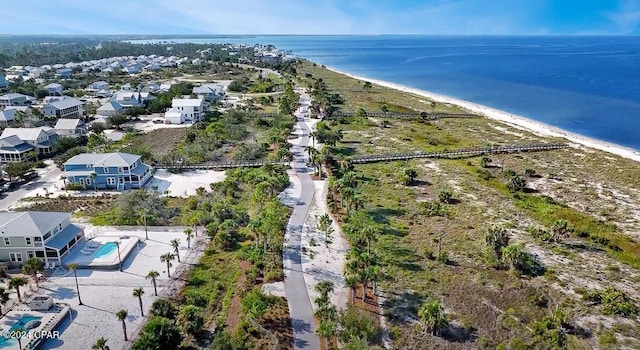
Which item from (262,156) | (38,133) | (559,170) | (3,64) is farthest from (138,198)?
(3,64)

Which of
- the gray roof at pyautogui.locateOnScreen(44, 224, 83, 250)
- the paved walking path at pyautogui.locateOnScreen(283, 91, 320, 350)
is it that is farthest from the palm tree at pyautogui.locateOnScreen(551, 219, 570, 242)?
the gray roof at pyautogui.locateOnScreen(44, 224, 83, 250)

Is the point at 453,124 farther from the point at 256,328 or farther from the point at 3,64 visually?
the point at 3,64

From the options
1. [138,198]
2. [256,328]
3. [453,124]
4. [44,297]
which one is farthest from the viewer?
[453,124]

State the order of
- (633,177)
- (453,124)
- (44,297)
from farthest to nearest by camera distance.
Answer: (453,124) → (633,177) → (44,297)

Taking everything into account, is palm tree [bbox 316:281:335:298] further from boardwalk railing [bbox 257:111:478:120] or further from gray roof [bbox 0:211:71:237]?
boardwalk railing [bbox 257:111:478:120]

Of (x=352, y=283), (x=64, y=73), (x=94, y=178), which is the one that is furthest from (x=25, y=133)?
(x=64, y=73)

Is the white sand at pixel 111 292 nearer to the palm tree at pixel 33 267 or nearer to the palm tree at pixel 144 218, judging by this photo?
the palm tree at pixel 144 218

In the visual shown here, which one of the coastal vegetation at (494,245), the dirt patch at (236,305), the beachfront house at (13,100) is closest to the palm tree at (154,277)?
the dirt patch at (236,305)
